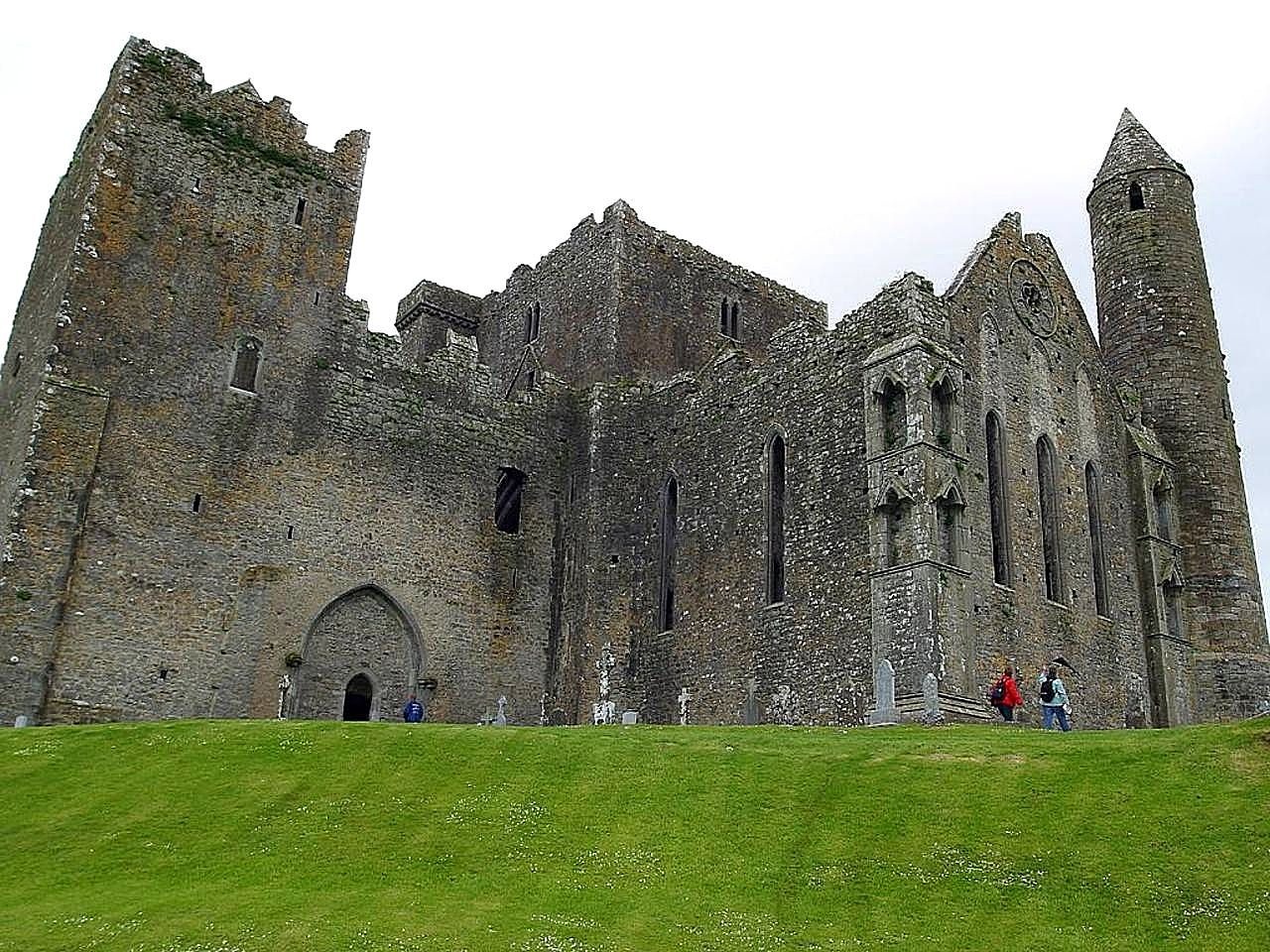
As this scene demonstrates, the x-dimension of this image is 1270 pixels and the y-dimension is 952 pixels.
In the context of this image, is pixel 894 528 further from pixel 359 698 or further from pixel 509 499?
pixel 359 698

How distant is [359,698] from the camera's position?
27641 mm

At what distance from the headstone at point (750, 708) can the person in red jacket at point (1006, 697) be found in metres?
4.96

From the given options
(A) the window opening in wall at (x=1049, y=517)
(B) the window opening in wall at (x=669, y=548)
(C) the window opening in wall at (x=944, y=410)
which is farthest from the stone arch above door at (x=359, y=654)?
(A) the window opening in wall at (x=1049, y=517)

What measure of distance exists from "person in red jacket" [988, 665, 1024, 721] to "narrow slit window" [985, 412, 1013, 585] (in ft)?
10.6

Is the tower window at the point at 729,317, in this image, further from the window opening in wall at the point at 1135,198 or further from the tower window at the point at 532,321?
the window opening in wall at the point at 1135,198

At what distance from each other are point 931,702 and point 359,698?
44.5 feet

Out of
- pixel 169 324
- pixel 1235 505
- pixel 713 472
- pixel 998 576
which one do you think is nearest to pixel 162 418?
pixel 169 324

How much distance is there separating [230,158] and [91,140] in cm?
314

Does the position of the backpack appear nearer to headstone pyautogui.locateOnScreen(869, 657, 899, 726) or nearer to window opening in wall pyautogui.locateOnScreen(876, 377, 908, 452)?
headstone pyautogui.locateOnScreen(869, 657, 899, 726)

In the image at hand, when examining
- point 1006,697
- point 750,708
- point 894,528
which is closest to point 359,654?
point 750,708

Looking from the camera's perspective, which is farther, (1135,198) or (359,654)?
(1135,198)

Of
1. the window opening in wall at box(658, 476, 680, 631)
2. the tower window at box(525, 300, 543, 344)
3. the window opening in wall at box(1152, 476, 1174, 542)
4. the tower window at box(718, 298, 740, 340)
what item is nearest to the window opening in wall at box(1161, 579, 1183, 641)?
the window opening in wall at box(1152, 476, 1174, 542)

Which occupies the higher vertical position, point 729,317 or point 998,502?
point 729,317

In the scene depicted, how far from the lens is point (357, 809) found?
1457cm
